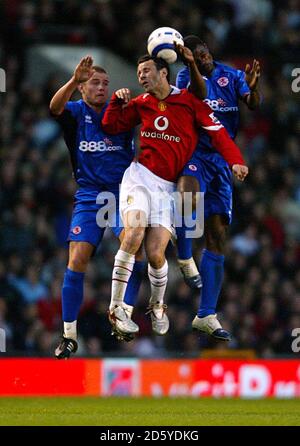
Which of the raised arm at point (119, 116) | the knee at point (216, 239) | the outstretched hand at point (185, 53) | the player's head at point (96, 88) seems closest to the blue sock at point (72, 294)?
the knee at point (216, 239)

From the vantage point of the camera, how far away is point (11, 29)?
68.6 ft

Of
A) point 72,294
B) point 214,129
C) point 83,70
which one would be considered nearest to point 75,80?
point 83,70

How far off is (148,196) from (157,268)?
67cm

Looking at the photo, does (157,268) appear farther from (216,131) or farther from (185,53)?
(185,53)

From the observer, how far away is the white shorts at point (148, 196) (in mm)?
12375

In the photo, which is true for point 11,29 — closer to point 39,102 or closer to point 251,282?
point 39,102

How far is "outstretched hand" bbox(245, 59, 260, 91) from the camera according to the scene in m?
12.7

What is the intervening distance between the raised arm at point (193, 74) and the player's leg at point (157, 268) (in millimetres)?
1331

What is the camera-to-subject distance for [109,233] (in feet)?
63.5

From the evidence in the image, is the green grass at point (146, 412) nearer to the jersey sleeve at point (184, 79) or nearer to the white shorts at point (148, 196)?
the white shorts at point (148, 196)

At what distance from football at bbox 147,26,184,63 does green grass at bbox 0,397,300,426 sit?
3.37 m
